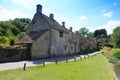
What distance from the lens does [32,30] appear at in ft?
121

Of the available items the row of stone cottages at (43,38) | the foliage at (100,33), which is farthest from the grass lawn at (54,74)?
the foliage at (100,33)

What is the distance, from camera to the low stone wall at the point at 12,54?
24444 millimetres

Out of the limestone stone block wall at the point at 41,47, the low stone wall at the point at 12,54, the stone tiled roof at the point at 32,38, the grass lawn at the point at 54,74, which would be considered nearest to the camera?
the grass lawn at the point at 54,74

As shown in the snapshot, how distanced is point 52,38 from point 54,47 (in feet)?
7.45

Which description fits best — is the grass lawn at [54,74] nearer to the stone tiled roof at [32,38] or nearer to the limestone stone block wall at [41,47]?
the limestone stone block wall at [41,47]

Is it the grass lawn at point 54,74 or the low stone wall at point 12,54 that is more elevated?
the low stone wall at point 12,54

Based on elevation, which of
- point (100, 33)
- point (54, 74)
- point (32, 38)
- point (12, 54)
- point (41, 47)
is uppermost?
point (100, 33)

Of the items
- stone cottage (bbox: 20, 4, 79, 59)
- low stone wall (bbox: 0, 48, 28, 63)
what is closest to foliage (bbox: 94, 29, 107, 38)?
stone cottage (bbox: 20, 4, 79, 59)

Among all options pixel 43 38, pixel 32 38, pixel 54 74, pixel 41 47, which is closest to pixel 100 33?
pixel 43 38

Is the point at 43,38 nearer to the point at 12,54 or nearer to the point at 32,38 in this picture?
the point at 32,38

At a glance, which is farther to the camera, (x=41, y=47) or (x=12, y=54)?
(x=41, y=47)

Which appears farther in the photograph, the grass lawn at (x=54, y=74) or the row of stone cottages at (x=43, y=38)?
the row of stone cottages at (x=43, y=38)

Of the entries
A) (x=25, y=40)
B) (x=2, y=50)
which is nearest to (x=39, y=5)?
(x=25, y=40)

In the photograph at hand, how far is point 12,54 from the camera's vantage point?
26.0m
